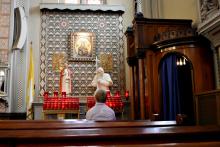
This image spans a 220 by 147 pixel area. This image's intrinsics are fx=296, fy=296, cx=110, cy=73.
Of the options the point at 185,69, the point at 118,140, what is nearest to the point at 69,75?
the point at 185,69

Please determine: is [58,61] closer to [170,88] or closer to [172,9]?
[172,9]

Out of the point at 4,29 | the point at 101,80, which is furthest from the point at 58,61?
the point at 4,29

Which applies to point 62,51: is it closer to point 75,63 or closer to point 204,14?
point 75,63

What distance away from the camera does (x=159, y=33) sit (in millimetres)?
7535

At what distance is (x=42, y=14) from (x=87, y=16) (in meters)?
1.75

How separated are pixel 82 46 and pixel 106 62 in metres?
1.11

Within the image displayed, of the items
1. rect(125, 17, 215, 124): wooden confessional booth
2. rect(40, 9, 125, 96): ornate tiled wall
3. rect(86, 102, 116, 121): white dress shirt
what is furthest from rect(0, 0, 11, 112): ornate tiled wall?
rect(86, 102, 116, 121): white dress shirt

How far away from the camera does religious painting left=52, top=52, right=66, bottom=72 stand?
36.7 ft

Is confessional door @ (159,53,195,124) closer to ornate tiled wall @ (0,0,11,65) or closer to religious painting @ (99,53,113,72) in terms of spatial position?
religious painting @ (99,53,113,72)

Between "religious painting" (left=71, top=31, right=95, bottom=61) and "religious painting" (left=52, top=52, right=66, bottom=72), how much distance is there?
0.40 metres

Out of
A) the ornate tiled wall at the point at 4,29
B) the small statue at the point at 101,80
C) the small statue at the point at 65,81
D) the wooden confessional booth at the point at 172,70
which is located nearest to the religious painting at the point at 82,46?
the small statue at the point at 65,81

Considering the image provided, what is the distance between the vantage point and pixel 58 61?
11.2 meters

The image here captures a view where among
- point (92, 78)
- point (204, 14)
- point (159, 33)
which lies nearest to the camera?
point (204, 14)

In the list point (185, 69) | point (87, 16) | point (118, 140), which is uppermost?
point (87, 16)
